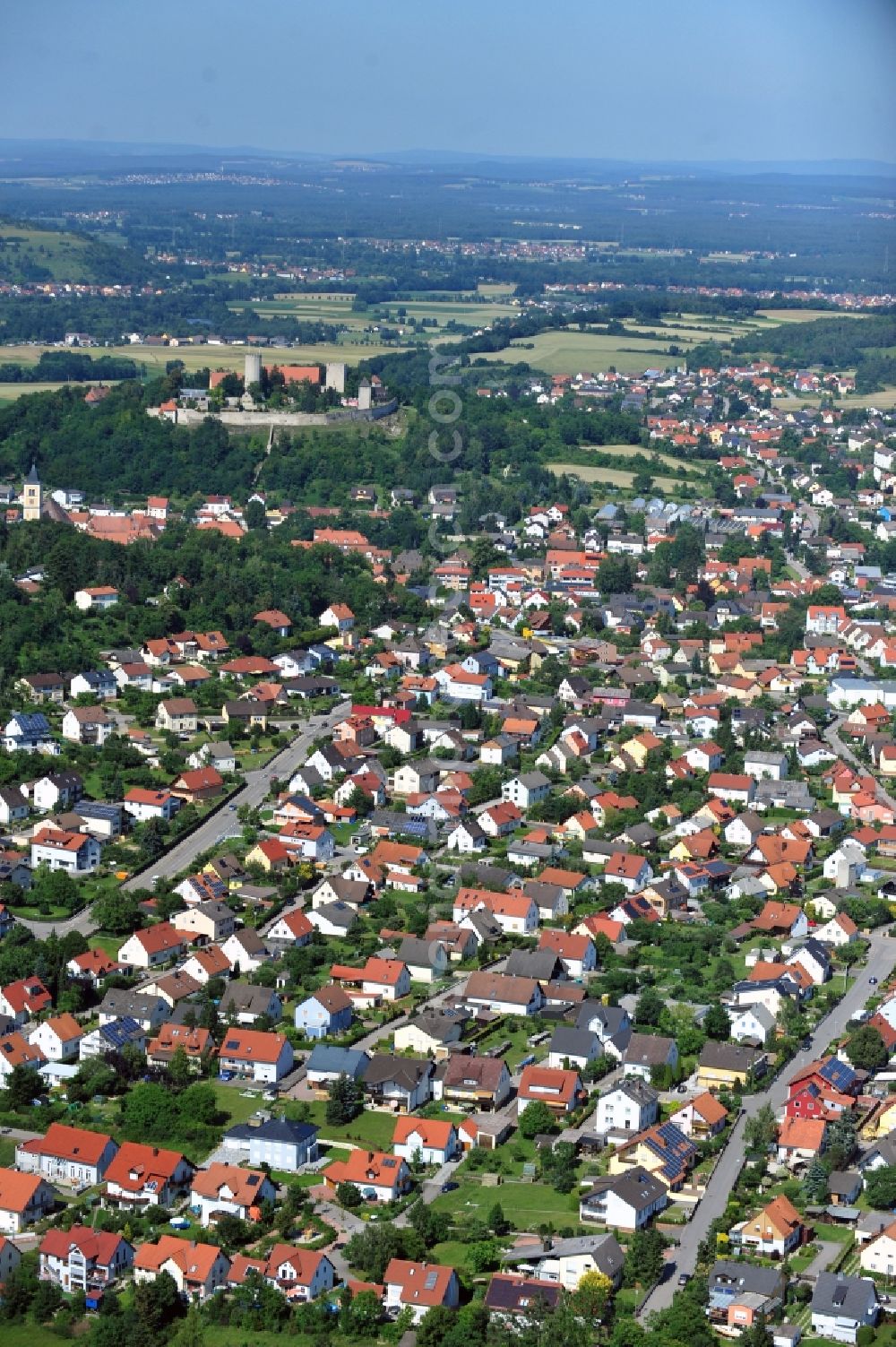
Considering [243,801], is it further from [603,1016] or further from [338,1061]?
[338,1061]

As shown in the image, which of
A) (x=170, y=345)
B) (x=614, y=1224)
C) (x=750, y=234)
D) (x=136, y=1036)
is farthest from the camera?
(x=750, y=234)

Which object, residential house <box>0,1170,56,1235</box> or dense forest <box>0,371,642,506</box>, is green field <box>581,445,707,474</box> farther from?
residential house <box>0,1170,56,1235</box>

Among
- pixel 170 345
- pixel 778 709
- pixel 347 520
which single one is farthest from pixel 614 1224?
pixel 170 345

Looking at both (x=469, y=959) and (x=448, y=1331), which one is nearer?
(x=448, y=1331)

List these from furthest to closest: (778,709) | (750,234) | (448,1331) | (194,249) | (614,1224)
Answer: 1. (750,234)
2. (194,249)
3. (778,709)
4. (614,1224)
5. (448,1331)

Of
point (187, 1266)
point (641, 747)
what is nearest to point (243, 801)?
point (641, 747)

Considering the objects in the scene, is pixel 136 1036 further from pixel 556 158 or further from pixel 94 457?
pixel 556 158
